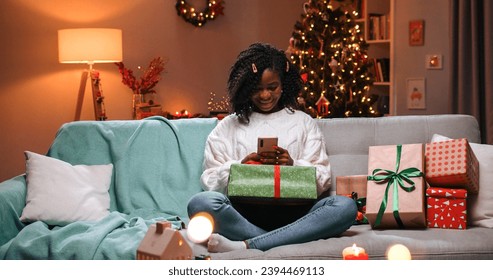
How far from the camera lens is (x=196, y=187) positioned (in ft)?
10.4

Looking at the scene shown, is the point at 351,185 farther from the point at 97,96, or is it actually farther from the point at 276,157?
the point at 97,96

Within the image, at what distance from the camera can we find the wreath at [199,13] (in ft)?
19.0

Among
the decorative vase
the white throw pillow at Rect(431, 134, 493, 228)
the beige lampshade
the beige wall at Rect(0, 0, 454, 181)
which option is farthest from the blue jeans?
the beige wall at Rect(0, 0, 454, 181)

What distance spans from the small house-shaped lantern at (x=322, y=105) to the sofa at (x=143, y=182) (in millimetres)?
1855

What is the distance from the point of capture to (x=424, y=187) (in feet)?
9.08

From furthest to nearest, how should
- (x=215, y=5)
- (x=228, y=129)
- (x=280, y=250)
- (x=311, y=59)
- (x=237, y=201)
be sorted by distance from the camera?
1. (x=215, y=5)
2. (x=311, y=59)
3. (x=228, y=129)
4. (x=237, y=201)
5. (x=280, y=250)

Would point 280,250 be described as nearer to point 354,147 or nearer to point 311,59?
point 354,147

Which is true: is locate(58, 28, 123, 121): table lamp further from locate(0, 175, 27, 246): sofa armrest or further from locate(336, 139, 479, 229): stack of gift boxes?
locate(336, 139, 479, 229): stack of gift boxes

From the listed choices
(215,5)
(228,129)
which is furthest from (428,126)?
(215,5)

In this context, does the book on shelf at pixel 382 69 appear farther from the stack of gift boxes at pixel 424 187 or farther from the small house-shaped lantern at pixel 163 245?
the small house-shaped lantern at pixel 163 245

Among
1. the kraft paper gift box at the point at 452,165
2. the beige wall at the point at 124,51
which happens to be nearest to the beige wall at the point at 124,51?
the beige wall at the point at 124,51

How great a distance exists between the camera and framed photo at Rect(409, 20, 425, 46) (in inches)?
223

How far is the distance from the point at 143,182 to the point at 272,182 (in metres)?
0.68
